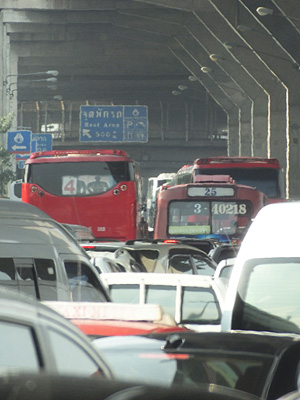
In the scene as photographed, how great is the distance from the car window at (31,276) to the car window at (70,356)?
4.43 metres

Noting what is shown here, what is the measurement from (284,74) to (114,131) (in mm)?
25332

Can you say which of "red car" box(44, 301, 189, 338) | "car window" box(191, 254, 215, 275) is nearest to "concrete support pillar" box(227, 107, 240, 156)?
"car window" box(191, 254, 215, 275)

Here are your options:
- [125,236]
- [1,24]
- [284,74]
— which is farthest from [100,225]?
[1,24]

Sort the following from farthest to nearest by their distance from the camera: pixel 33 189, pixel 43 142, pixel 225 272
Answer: pixel 43 142 → pixel 33 189 → pixel 225 272

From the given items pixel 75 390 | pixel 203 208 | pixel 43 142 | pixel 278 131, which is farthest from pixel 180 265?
pixel 43 142

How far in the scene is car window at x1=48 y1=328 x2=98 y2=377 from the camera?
3.64 meters

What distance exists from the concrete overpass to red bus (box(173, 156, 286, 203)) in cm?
656

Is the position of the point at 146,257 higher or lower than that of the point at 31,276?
lower

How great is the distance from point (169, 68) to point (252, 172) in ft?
188

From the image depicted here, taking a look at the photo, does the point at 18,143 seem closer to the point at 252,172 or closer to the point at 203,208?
the point at 252,172

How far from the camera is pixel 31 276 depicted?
836 cm

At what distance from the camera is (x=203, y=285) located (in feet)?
38.0

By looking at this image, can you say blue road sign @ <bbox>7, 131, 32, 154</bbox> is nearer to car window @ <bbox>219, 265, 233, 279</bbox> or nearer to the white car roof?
car window @ <bbox>219, 265, 233, 279</bbox>

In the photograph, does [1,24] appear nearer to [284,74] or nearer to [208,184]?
[284,74]
